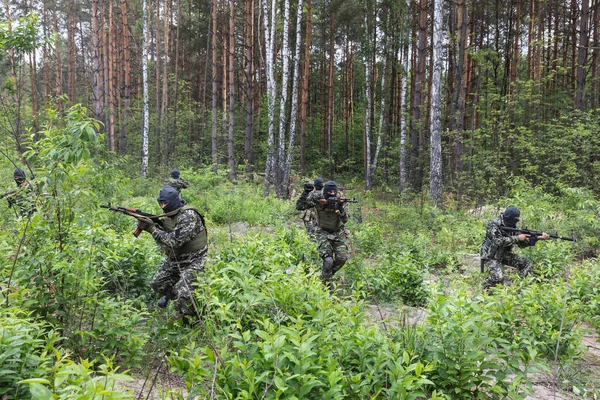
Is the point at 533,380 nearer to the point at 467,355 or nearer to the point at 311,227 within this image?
the point at 467,355

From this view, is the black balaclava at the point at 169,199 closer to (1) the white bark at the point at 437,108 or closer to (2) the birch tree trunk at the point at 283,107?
(1) the white bark at the point at 437,108

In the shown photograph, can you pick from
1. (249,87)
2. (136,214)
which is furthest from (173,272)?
(249,87)

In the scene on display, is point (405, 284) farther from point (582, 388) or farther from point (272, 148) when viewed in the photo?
point (272, 148)

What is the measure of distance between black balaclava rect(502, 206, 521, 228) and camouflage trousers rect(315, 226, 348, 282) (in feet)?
8.49

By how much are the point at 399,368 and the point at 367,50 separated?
1869 centimetres

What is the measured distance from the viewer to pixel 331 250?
6531 millimetres

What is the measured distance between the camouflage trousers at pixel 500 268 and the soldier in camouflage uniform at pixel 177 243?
434 cm

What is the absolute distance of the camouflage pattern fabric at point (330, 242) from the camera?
6.41 metres

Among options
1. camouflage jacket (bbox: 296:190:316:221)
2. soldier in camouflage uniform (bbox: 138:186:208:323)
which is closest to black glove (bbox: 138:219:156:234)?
soldier in camouflage uniform (bbox: 138:186:208:323)

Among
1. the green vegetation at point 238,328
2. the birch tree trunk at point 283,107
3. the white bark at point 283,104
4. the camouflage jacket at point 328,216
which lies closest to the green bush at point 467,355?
the green vegetation at point 238,328

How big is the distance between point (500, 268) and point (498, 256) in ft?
0.66

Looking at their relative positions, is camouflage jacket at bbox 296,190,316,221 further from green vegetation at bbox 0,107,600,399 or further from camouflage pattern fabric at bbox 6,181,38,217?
camouflage pattern fabric at bbox 6,181,38,217

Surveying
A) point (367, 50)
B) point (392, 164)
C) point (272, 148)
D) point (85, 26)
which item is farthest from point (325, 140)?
point (85, 26)

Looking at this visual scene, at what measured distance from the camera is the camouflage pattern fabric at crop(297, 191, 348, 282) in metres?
6.41
